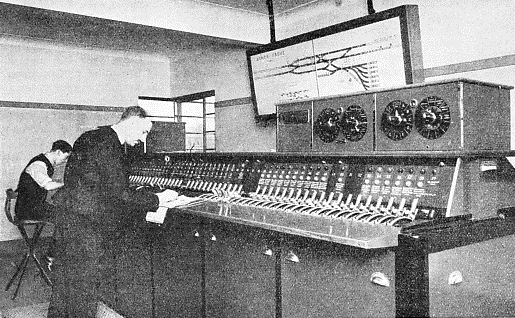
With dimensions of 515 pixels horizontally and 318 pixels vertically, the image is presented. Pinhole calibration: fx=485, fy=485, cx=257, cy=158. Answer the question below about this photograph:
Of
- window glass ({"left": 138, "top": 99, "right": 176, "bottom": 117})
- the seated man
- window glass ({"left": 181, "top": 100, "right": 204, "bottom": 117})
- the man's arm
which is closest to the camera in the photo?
the seated man

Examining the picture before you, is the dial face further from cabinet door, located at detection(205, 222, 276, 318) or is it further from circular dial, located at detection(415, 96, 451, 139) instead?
cabinet door, located at detection(205, 222, 276, 318)

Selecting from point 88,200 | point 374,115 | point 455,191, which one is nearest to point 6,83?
point 88,200

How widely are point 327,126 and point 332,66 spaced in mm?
1560

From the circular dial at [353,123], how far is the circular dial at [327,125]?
0.05 meters

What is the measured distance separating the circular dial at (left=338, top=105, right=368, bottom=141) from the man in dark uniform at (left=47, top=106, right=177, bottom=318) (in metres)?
1.25

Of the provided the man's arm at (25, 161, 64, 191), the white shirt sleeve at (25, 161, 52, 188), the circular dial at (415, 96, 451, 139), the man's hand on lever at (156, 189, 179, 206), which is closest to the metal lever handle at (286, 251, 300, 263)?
the circular dial at (415, 96, 451, 139)

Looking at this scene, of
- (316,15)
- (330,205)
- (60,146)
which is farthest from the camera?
(60,146)

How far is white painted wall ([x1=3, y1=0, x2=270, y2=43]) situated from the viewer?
3.83 metres

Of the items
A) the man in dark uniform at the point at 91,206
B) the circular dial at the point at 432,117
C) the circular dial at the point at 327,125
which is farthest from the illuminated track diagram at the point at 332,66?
the man in dark uniform at the point at 91,206

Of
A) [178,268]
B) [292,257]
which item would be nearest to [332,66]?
[178,268]

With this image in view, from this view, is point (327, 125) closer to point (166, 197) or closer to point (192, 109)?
point (166, 197)

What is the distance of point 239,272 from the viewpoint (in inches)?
106

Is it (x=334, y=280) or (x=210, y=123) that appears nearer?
(x=334, y=280)

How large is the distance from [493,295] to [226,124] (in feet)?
13.3
